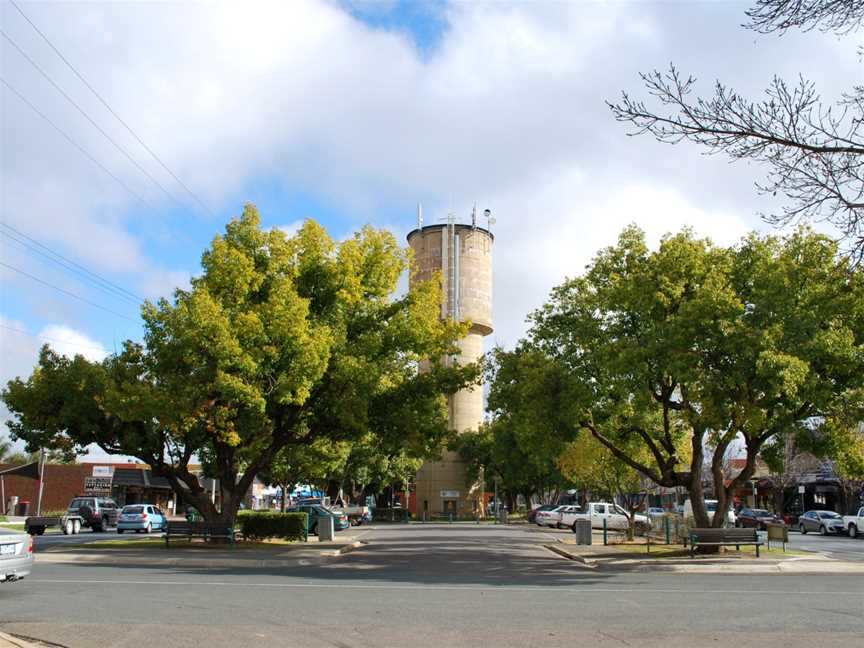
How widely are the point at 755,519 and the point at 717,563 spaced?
27815 mm

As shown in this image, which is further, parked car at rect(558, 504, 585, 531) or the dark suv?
parked car at rect(558, 504, 585, 531)

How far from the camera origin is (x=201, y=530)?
86.9 feet

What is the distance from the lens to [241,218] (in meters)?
27.2

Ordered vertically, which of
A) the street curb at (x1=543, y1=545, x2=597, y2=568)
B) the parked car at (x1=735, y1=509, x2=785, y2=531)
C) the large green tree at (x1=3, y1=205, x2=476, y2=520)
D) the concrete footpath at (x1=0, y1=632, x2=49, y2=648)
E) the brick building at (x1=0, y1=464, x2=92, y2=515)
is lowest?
the street curb at (x1=543, y1=545, x2=597, y2=568)

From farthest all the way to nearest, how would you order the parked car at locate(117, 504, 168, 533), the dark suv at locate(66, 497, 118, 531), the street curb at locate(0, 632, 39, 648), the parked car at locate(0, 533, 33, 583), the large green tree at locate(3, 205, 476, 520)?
the dark suv at locate(66, 497, 118, 531) → the parked car at locate(117, 504, 168, 533) → the large green tree at locate(3, 205, 476, 520) → the parked car at locate(0, 533, 33, 583) → the street curb at locate(0, 632, 39, 648)

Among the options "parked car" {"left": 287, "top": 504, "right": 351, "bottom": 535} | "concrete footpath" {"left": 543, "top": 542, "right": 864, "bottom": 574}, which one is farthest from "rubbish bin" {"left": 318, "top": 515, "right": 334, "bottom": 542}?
"concrete footpath" {"left": 543, "top": 542, "right": 864, "bottom": 574}

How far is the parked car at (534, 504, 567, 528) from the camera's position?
52.3 metres

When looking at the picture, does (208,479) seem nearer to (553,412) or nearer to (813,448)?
(553,412)

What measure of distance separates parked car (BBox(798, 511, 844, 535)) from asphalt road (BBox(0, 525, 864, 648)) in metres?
28.7

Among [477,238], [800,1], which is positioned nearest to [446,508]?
[477,238]

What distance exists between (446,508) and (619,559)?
5345cm

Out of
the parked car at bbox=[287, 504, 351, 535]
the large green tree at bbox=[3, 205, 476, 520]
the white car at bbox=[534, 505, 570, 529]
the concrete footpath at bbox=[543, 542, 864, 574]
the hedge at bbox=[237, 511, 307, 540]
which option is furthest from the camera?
the white car at bbox=[534, 505, 570, 529]

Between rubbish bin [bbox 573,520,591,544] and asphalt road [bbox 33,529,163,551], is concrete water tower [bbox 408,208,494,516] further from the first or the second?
rubbish bin [bbox 573,520,591,544]

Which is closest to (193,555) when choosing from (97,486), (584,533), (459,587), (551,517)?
(459,587)
